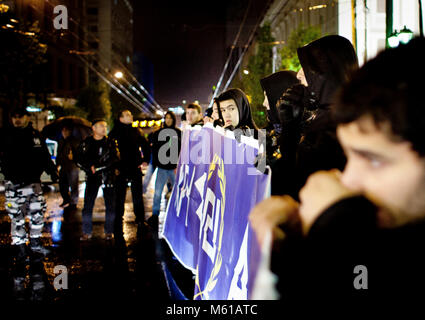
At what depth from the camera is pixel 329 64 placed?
2.14 meters

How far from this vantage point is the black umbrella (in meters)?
11.3

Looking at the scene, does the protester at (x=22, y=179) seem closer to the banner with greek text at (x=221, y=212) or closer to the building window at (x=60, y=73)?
the banner with greek text at (x=221, y=212)

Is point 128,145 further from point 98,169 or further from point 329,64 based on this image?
point 329,64

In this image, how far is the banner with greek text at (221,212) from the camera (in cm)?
260

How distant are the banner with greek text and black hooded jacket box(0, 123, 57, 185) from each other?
258 centimetres

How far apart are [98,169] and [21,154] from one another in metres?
1.25

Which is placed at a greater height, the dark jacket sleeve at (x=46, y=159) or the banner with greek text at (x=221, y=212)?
the dark jacket sleeve at (x=46, y=159)

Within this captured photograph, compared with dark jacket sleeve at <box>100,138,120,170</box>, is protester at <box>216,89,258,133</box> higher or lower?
higher

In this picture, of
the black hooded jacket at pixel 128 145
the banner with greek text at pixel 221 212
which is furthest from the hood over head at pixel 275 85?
the black hooded jacket at pixel 128 145

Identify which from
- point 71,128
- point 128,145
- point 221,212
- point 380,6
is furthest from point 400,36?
point 380,6

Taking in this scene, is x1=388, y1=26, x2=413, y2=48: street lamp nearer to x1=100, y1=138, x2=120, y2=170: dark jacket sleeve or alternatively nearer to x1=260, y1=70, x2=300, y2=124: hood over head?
x1=100, y1=138, x2=120, y2=170: dark jacket sleeve

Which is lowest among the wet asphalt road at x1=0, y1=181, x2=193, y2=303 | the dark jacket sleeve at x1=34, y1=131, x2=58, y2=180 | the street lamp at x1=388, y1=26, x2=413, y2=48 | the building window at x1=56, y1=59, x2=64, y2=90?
the wet asphalt road at x1=0, y1=181, x2=193, y2=303

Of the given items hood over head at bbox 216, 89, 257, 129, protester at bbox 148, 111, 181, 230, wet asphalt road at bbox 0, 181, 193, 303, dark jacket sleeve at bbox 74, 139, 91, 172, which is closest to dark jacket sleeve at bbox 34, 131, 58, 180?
dark jacket sleeve at bbox 74, 139, 91, 172

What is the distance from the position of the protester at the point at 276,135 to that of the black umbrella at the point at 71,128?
8439 mm
